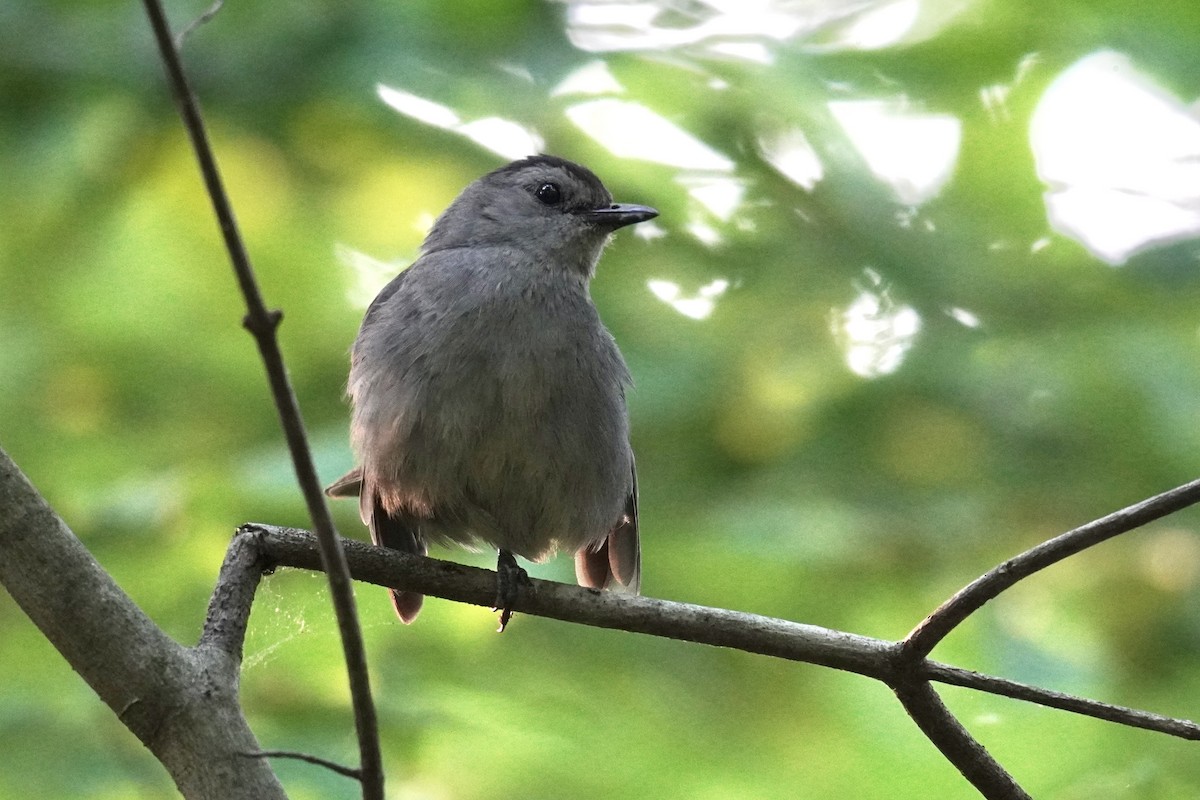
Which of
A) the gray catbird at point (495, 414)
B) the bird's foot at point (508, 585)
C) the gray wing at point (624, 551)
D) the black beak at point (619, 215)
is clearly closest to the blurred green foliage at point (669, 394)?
the gray wing at point (624, 551)

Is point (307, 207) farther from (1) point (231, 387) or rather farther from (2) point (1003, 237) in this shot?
(2) point (1003, 237)

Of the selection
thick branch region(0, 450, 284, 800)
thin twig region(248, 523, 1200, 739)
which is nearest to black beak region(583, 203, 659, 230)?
thin twig region(248, 523, 1200, 739)

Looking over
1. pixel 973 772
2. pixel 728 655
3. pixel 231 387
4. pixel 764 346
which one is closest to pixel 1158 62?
pixel 764 346

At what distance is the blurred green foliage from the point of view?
13.9ft

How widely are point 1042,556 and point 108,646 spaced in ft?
5.87

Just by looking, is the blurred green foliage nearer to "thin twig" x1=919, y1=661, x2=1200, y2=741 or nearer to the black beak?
the black beak

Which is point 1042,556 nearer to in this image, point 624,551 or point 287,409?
point 287,409

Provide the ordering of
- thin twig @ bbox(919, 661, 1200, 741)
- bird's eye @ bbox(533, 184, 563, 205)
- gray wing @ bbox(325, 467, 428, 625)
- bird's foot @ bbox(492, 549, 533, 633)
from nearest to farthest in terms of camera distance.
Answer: thin twig @ bbox(919, 661, 1200, 741) → bird's foot @ bbox(492, 549, 533, 633) → gray wing @ bbox(325, 467, 428, 625) → bird's eye @ bbox(533, 184, 563, 205)

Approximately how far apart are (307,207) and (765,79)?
1.88 metres

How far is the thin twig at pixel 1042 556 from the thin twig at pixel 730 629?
85mm

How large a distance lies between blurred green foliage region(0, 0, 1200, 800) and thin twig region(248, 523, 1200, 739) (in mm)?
1125

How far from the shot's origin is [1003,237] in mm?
5125

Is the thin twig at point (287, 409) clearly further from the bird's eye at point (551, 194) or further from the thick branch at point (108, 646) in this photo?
the bird's eye at point (551, 194)

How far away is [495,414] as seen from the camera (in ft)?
12.8
